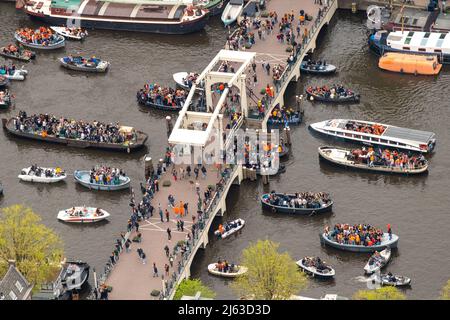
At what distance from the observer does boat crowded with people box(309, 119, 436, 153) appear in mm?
175000

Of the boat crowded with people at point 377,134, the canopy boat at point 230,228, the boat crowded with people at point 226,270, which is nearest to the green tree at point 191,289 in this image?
the boat crowded with people at point 226,270

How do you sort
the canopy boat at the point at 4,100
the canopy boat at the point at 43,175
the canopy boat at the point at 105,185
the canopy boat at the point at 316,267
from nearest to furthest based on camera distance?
1. the canopy boat at the point at 316,267
2. the canopy boat at the point at 105,185
3. the canopy boat at the point at 43,175
4. the canopy boat at the point at 4,100

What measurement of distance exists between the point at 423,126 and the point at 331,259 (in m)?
36.3

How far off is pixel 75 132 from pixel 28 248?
132ft

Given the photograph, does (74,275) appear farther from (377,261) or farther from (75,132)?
(377,261)

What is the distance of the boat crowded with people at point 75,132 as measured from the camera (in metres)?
179

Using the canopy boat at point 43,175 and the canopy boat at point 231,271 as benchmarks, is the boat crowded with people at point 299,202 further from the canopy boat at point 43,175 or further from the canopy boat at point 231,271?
the canopy boat at point 43,175

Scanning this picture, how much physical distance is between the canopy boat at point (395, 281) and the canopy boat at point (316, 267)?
6.44 m

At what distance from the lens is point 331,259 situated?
155000mm

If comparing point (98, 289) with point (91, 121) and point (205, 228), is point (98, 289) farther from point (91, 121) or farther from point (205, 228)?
point (91, 121)

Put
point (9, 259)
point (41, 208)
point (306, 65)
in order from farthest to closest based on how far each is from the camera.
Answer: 1. point (306, 65)
2. point (41, 208)
3. point (9, 259)

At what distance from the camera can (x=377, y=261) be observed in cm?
15188
